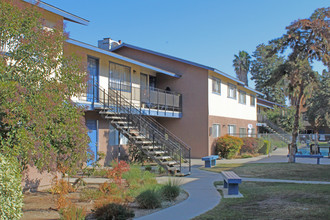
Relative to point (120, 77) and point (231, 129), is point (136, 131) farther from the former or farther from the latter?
point (231, 129)

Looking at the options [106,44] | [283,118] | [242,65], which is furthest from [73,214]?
[242,65]

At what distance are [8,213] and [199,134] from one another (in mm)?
19905

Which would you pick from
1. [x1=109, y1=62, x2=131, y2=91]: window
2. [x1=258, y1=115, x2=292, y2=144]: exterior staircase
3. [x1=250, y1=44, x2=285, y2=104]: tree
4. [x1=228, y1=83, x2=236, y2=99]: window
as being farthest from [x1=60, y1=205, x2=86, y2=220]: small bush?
[x1=250, y1=44, x2=285, y2=104]: tree

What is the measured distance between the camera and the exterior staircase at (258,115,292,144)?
4110 cm

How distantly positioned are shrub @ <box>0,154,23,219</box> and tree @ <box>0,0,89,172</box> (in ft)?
1.32

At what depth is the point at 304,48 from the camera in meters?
19.5

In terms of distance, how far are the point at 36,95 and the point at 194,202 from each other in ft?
17.2

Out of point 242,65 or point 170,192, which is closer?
point 170,192

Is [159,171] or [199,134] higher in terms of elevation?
[199,134]

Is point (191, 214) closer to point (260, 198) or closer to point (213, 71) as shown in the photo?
point (260, 198)

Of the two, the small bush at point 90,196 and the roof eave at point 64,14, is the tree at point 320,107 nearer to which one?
the roof eave at point 64,14

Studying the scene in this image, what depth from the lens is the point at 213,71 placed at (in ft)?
81.1

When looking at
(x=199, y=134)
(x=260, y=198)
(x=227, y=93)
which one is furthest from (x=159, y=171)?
(x=227, y=93)

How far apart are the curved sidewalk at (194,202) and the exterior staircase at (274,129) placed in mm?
28615
